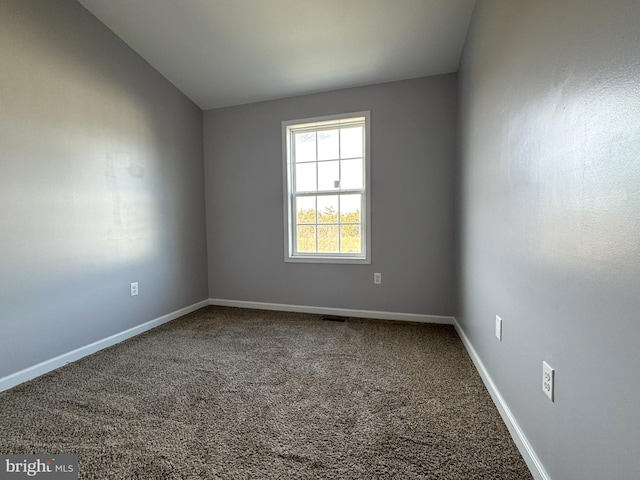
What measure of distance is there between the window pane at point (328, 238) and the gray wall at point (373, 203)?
214mm

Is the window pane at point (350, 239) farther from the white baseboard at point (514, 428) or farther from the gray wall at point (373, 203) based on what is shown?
the white baseboard at point (514, 428)

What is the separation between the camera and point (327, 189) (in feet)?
10.7

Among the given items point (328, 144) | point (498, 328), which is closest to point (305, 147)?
point (328, 144)

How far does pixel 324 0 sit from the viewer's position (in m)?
2.14

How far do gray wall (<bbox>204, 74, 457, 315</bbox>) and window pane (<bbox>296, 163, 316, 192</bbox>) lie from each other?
0.74ft

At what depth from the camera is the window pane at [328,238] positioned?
10.7 feet

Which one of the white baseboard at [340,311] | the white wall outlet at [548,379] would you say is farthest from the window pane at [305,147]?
the white wall outlet at [548,379]

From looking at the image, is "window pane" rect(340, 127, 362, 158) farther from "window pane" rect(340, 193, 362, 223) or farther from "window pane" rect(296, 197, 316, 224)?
"window pane" rect(296, 197, 316, 224)

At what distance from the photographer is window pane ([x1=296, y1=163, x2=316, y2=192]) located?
3.30 metres

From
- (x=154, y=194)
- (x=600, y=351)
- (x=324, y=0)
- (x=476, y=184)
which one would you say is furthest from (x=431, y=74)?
(x=154, y=194)

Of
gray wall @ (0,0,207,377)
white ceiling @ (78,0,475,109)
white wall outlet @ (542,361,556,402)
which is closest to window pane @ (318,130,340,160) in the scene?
white ceiling @ (78,0,475,109)

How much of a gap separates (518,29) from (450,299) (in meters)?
2.25

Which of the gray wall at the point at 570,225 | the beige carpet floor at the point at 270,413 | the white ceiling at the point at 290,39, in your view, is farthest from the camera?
the white ceiling at the point at 290,39

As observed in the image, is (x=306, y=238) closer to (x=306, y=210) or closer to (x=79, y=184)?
(x=306, y=210)
